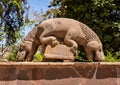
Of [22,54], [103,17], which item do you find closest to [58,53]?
[22,54]

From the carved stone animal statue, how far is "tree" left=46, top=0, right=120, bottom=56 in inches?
196

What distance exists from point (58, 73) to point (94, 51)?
3.04ft

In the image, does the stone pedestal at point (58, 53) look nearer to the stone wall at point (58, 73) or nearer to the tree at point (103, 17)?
the stone wall at point (58, 73)

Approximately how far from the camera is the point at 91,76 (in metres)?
4.82

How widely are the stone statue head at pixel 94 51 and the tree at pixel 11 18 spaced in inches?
357

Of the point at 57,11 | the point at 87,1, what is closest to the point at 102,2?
the point at 87,1

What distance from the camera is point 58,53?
16.3 feet

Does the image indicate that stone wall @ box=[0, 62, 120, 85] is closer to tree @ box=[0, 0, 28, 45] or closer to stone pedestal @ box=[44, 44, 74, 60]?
stone pedestal @ box=[44, 44, 74, 60]

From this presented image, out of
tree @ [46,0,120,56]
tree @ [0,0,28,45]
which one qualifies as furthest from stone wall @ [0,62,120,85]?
tree @ [0,0,28,45]

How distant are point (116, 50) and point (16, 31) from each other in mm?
5912

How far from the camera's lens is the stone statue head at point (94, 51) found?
5.16 meters

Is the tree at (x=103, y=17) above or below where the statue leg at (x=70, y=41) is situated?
below

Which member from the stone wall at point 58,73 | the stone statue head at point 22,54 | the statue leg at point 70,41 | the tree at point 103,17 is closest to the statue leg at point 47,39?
the statue leg at point 70,41

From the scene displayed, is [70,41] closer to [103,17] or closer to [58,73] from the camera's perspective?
[58,73]
